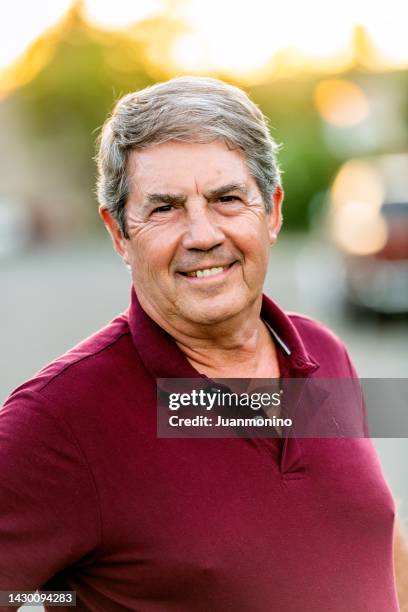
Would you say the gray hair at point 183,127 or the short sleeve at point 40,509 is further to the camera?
the gray hair at point 183,127

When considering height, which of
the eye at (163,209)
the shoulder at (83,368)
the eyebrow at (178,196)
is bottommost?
the shoulder at (83,368)

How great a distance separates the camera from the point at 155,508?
6.57 feet

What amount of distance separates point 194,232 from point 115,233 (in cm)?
26

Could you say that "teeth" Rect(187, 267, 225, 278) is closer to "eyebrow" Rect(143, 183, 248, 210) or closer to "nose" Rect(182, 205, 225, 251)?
"nose" Rect(182, 205, 225, 251)

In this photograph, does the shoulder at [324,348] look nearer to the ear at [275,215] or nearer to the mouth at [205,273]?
the ear at [275,215]

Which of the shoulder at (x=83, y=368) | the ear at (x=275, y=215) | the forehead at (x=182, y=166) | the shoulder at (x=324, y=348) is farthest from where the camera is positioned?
the shoulder at (x=324, y=348)

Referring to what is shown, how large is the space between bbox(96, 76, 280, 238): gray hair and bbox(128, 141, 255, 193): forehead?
2cm

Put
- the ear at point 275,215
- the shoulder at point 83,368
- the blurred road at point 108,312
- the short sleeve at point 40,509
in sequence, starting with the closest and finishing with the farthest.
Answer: the short sleeve at point 40,509, the shoulder at point 83,368, the ear at point 275,215, the blurred road at point 108,312

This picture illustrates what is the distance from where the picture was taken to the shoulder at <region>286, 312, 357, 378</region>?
8.38ft

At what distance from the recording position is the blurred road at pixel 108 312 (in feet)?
31.6

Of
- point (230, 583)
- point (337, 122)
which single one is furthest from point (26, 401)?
point (337, 122)

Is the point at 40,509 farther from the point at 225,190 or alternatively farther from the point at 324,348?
the point at 324,348

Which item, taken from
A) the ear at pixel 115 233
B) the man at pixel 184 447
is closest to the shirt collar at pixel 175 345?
the man at pixel 184 447

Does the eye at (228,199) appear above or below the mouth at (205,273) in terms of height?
above
